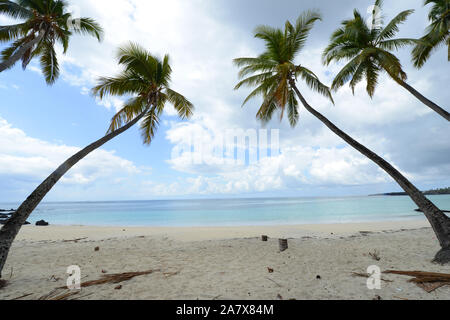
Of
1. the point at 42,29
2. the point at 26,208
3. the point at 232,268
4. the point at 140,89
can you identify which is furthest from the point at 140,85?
the point at 232,268

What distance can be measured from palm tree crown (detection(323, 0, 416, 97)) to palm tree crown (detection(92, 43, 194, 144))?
704 centimetres

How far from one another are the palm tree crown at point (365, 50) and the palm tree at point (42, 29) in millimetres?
9930

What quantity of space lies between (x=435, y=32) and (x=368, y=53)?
3.97 meters

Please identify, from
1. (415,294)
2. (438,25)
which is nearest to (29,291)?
(415,294)

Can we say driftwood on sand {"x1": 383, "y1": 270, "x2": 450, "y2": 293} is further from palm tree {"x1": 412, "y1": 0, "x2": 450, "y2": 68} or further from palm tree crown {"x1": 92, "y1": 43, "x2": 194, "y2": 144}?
palm tree crown {"x1": 92, "y1": 43, "x2": 194, "y2": 144}

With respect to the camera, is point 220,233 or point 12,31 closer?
point 12,31

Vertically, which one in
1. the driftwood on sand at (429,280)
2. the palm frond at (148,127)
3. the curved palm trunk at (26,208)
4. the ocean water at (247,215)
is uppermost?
the palm frond at (148,127)

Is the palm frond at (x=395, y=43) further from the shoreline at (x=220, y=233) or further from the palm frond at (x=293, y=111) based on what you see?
the shoreline at (x=220, y=233)

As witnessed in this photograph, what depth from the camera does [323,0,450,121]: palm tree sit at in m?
7.01

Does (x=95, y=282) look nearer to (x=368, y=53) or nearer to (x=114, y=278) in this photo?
(x=114, y=278)

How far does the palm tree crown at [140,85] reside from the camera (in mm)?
8094

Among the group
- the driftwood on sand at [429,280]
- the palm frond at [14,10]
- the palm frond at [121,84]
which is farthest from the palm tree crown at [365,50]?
the palm frond at [14,10]

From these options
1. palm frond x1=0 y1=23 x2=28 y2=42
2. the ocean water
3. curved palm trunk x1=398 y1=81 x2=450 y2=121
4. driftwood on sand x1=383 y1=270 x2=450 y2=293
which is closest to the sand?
driftwood on sand x1=383 y1=270 x2=450 y2=293

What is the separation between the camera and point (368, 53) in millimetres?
6785
